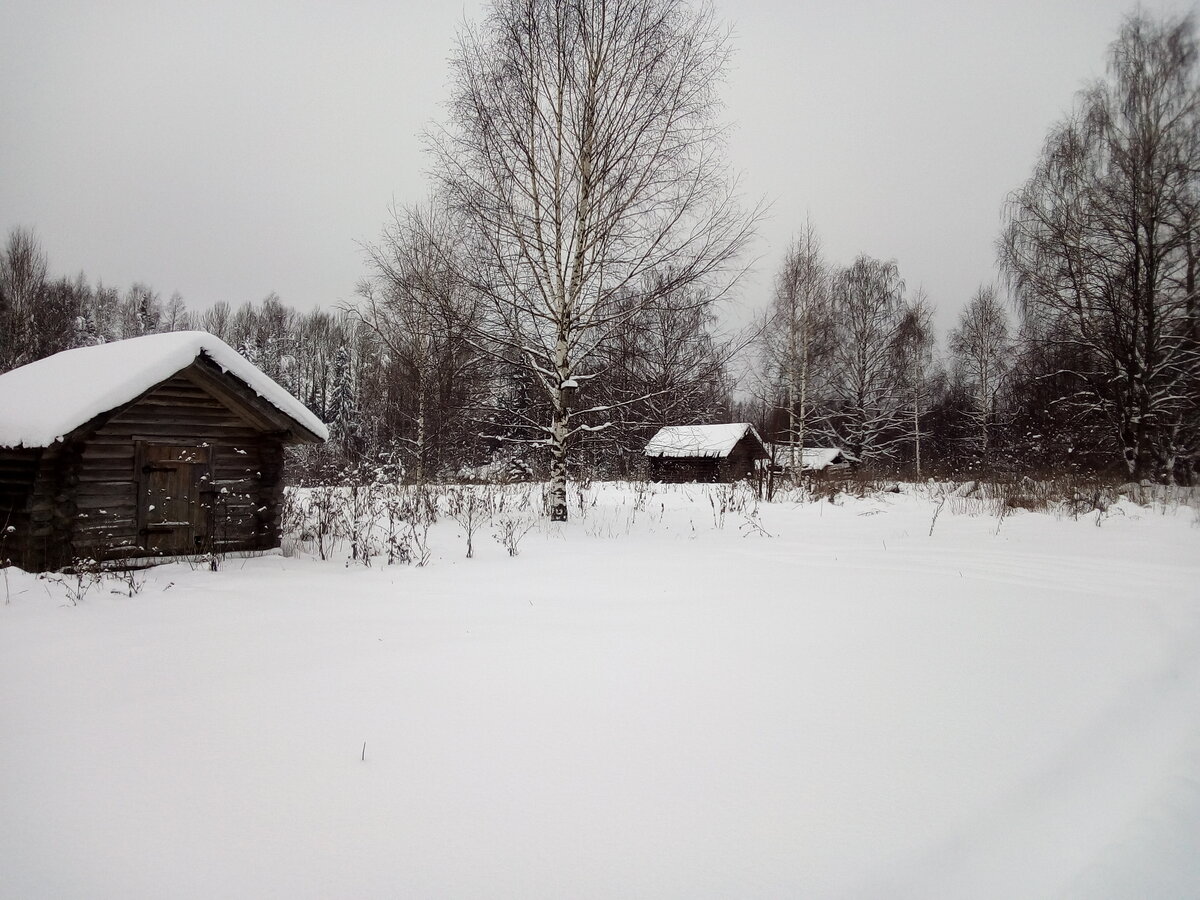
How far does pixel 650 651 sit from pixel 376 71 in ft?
36.8

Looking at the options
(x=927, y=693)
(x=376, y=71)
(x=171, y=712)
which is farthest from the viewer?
(x=376, y=71)

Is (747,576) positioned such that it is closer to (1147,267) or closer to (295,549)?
(295,549)

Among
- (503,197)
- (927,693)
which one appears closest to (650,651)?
(927,693)

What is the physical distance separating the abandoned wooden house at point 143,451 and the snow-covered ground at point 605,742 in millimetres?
1792

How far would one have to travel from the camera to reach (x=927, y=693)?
105 inches

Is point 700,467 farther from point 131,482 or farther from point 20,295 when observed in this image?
point 20,295

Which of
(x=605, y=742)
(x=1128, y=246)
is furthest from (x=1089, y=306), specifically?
(x=605, y=742)

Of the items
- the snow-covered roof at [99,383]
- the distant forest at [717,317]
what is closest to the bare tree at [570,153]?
the distant forest at [717,317]

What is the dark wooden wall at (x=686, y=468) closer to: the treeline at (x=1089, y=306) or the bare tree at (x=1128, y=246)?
the treeline at (x=1089, y=306)

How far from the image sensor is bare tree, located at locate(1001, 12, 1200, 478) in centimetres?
685

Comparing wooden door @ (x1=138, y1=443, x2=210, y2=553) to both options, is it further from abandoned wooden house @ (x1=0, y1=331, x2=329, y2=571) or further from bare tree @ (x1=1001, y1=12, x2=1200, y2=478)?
bare tree @ (x1=1001, y1=12, x2=1200, y2=478)

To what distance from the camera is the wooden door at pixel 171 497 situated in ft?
20.7

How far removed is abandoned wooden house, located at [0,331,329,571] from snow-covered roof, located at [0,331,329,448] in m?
0.02

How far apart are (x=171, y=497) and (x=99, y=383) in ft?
4.76
